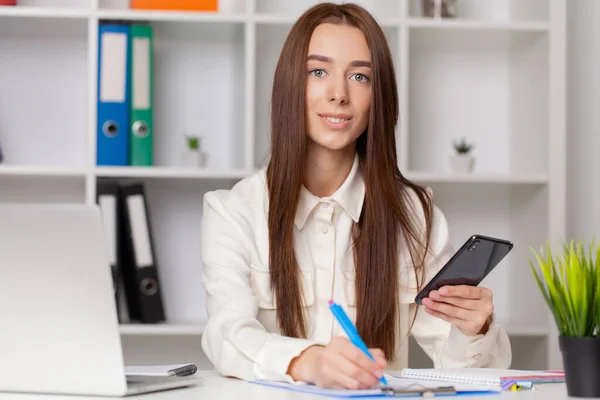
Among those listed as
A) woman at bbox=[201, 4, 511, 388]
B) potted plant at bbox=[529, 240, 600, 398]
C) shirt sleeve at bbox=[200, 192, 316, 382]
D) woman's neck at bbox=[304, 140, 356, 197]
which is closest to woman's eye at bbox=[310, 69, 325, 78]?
woman at bbox=[201, 4, 511, 388]

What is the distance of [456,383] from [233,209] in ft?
2.28

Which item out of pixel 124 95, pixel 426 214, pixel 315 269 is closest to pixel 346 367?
pixel 315 269

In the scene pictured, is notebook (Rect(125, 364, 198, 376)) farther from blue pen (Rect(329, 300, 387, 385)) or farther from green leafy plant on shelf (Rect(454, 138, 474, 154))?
green leafy plant on shelf (Rect(454, 138, 474, 154))

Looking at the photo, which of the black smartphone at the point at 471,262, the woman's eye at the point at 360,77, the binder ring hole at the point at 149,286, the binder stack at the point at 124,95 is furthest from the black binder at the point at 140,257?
the black smartphone at the point at 471,262

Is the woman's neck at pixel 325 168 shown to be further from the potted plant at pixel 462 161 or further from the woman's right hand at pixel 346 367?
the potted plant at pixel 462 161

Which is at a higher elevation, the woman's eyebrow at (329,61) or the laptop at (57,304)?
the woman's eyebrow at (329,61)

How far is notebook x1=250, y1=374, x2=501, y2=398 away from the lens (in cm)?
114

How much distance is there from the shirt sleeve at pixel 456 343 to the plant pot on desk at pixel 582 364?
0.50 metres

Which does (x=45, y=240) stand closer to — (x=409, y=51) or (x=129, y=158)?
(x=129, y=158)

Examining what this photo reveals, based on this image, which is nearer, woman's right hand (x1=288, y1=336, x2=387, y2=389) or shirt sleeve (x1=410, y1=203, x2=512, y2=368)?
woman's right hand (x1=288, y1=336, x2=387, y2=389)

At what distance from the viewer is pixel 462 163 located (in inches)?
107

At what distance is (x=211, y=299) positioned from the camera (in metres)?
1.69

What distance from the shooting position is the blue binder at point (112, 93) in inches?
99.7

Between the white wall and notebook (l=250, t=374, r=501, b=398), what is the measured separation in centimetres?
164
